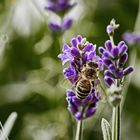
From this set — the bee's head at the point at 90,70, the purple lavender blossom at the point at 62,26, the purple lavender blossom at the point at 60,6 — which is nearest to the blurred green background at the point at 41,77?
the purple lavender blossom at the point at 62,26

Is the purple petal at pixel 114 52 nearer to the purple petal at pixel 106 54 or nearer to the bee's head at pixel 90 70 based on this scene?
the purple petal at pixel 106 54

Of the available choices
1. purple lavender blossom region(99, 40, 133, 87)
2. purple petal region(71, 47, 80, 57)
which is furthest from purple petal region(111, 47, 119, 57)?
purple petal region(71, 47, 80, 57)

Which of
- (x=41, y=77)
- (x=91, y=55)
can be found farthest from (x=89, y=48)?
(x=41, y=77)

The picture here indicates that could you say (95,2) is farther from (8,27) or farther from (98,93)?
(98,93)

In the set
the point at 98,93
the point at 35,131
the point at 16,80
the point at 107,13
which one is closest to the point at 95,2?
the point at 107,13

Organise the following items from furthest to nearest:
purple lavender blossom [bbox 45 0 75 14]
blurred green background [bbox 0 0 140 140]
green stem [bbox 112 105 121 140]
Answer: blurred green background [bbox 0 0 140 140] → purple lavender blossom [bbox 45 0 75 14] → green stem [bbox 112 105 121 140]

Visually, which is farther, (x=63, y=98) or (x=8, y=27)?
(x=8, y=27)

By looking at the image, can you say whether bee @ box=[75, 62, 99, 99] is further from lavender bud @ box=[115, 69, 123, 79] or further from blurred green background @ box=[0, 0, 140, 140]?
blurred green background @ box=[0, 0, 140, 140]
